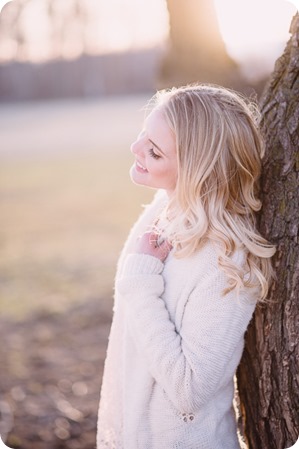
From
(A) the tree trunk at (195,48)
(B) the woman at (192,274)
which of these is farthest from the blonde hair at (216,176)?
(A) the tree trunk at (195,48)

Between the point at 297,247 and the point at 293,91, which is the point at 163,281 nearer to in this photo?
the point at 297,247

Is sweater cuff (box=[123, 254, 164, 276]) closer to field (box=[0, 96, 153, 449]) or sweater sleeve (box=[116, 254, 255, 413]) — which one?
sweater sleeve (box=[116, 254, 255, 413])

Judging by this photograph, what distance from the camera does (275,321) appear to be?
6.91ft

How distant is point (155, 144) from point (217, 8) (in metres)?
1.28

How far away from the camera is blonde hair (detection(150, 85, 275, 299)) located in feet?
6.73

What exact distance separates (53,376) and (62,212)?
6.25m

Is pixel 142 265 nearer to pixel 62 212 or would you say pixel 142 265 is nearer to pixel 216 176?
pixel 216 176

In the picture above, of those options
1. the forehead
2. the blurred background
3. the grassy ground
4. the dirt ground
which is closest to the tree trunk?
the blurred background

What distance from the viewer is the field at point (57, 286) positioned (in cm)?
374

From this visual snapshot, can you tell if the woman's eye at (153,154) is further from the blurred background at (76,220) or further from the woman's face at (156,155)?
the blurred background at (76,220)

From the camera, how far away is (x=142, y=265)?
7.04ft

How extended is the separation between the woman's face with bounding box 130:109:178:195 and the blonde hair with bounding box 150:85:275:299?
38 millimetres

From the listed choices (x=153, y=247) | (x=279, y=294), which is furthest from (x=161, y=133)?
(x=279, y=294)

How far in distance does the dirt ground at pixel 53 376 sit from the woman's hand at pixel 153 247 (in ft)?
5.38
